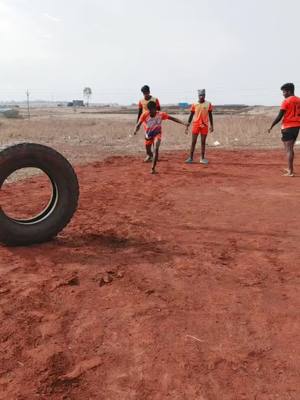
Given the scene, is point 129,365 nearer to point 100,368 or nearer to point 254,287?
point 100,368

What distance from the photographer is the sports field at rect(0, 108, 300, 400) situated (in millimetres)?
2670

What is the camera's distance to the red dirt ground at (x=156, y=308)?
266 centimetres

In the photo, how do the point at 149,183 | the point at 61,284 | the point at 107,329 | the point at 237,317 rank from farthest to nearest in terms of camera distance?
the point at 149,183
the point at 61,284
the point at 237,317
the point at 107,329

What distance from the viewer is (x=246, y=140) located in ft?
62.2

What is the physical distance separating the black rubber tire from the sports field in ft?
0.56

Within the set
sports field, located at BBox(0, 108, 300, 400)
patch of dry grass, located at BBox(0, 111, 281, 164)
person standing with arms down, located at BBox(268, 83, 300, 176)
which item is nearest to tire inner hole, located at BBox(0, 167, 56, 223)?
sports field, located at BBox(0, 108, 300, 400)

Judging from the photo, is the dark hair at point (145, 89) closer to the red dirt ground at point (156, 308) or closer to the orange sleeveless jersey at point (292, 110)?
the orange sleeveless jersey at point (292, 110)

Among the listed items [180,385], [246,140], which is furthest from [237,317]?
[246,140]

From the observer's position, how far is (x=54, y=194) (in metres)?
5.22

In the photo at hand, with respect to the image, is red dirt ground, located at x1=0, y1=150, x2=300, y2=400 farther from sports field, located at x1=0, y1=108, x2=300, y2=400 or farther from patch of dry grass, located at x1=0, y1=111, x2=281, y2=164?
patch of dry grass, located at x1=0, y1=111, x2=281, y2=164

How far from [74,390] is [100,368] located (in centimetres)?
23

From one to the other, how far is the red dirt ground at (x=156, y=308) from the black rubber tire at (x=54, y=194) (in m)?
0.15

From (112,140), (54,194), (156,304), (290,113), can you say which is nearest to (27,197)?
(54,194)

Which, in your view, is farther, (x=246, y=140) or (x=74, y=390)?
(x=246, y=140)
